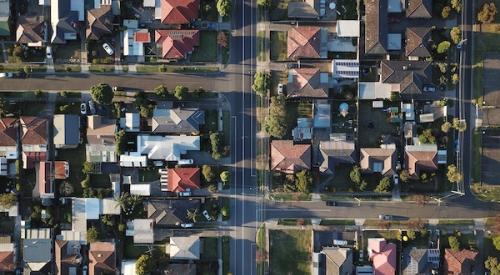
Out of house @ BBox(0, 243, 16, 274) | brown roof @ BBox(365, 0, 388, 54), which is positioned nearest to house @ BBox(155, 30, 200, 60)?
brown roof @ BBox(365, 0, 388, 54)

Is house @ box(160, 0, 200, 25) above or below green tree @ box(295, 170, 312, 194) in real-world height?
above

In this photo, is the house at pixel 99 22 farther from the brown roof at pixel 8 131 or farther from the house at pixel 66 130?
the brown roof at pixel 8 131

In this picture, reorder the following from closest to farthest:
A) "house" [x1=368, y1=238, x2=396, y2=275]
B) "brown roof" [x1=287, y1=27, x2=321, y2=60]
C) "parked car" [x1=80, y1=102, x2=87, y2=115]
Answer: "brown roof" [x1=287, y1=27, x2=321, y2=60]
"parked car" [x1=80, y1=102, x2=87, y2=115]
"house" [x1=368, y1=238, x2=396, y2=275]

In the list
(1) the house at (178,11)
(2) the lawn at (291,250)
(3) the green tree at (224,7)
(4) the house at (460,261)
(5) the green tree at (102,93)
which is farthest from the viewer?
(2) the lawn at (291,250)

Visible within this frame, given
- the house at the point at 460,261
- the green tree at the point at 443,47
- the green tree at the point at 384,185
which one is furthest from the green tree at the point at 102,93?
the house at the point at 460,261

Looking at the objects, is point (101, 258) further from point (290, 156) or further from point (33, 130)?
point (290, 156)

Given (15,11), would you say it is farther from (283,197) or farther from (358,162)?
(358,162)

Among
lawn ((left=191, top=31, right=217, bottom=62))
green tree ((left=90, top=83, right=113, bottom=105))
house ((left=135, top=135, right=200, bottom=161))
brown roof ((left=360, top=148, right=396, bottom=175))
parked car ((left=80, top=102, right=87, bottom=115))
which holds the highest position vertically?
lawn ((left=191, top=31, right=217, bottom=62))

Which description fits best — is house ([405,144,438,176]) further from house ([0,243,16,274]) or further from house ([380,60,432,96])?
house ([0,243,16,274])

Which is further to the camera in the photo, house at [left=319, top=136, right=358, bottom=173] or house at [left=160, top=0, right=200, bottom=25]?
house at [left=319, top=136, right=358, bottom=173]
